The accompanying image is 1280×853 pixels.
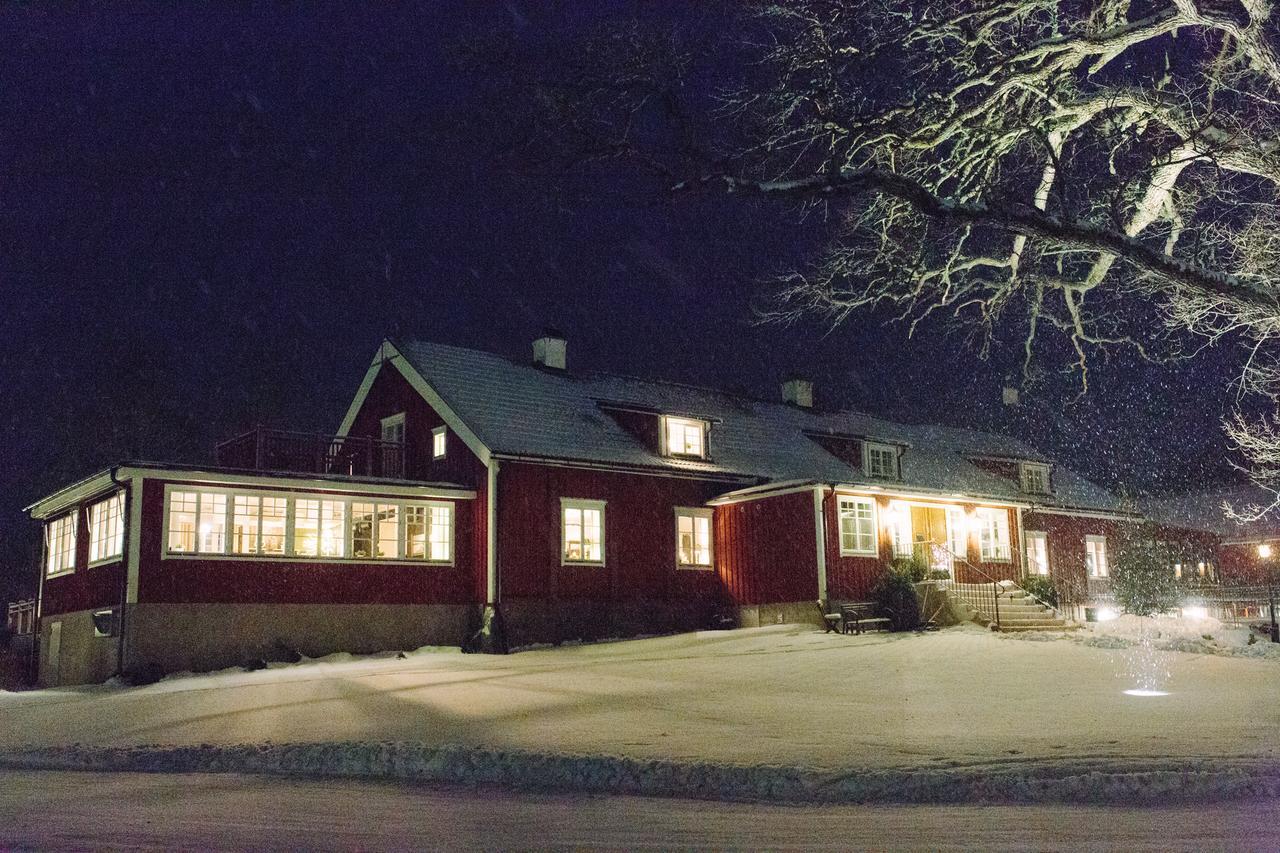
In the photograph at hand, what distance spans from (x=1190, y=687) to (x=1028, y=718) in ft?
14.0

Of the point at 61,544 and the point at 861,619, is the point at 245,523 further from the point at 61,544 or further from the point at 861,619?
the point at 861,619

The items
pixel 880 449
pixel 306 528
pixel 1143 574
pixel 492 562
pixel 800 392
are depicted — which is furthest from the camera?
pixel 800 392

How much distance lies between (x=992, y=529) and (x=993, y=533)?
0.11 m

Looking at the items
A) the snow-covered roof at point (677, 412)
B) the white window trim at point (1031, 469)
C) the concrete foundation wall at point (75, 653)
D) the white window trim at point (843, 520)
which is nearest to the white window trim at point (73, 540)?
the concrete foundation wall at point (75, 653)

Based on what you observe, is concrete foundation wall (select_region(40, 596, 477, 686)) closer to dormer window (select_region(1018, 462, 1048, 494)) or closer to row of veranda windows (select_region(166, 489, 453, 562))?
row of veranda windows (select_region(166, 489, 453, 562))

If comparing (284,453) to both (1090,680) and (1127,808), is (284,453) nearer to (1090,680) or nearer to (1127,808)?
(1090,680)

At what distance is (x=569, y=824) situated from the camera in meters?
6.65

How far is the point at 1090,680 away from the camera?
45.9ft

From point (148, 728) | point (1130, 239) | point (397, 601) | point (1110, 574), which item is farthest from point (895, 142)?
point (1110, 574)

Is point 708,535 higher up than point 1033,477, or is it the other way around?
point 1033,477

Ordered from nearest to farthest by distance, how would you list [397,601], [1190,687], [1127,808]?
[1127,808]
[1190,687]
[397,601]

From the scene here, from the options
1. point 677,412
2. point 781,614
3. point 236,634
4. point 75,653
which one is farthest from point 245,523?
point 781,614

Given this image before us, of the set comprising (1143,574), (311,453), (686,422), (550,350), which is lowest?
(1143,574)

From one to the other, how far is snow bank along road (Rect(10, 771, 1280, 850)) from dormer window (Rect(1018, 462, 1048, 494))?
27.4m
